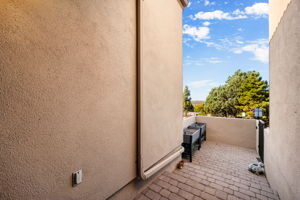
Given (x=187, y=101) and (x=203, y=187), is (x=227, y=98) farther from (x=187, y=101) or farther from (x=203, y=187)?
(x=203, y=187)

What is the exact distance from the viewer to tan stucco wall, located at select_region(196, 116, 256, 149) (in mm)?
6758

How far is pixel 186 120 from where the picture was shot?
274 inches

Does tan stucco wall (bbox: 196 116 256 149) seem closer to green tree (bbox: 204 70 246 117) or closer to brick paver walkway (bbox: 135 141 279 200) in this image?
brick paver walkway (bbox: 135 141 279 200)

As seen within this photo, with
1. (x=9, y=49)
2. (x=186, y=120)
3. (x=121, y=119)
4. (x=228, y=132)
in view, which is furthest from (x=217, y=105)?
(x=9, y=49)

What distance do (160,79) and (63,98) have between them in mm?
1981

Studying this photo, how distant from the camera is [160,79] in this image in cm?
286

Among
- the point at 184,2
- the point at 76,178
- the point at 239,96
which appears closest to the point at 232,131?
the point at 184,2

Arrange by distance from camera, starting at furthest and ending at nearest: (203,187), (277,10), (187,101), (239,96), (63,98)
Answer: (187,101) < (239,96) < (277,10) < (203,187) < (63,98)

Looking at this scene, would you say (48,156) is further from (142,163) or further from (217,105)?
(217,105)

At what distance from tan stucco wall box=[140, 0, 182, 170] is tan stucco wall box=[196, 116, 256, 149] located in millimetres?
4870

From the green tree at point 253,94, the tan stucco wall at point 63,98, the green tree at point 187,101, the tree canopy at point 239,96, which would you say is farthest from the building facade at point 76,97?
the green tree at point 253,94

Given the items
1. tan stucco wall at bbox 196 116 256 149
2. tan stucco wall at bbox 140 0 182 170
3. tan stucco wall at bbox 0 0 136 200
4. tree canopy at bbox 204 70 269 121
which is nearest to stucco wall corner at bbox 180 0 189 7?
tan stucco wall at bbox 140 0 182 170

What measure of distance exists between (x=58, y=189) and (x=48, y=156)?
370 millimetres

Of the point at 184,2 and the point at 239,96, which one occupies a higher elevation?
the point at 184,2
